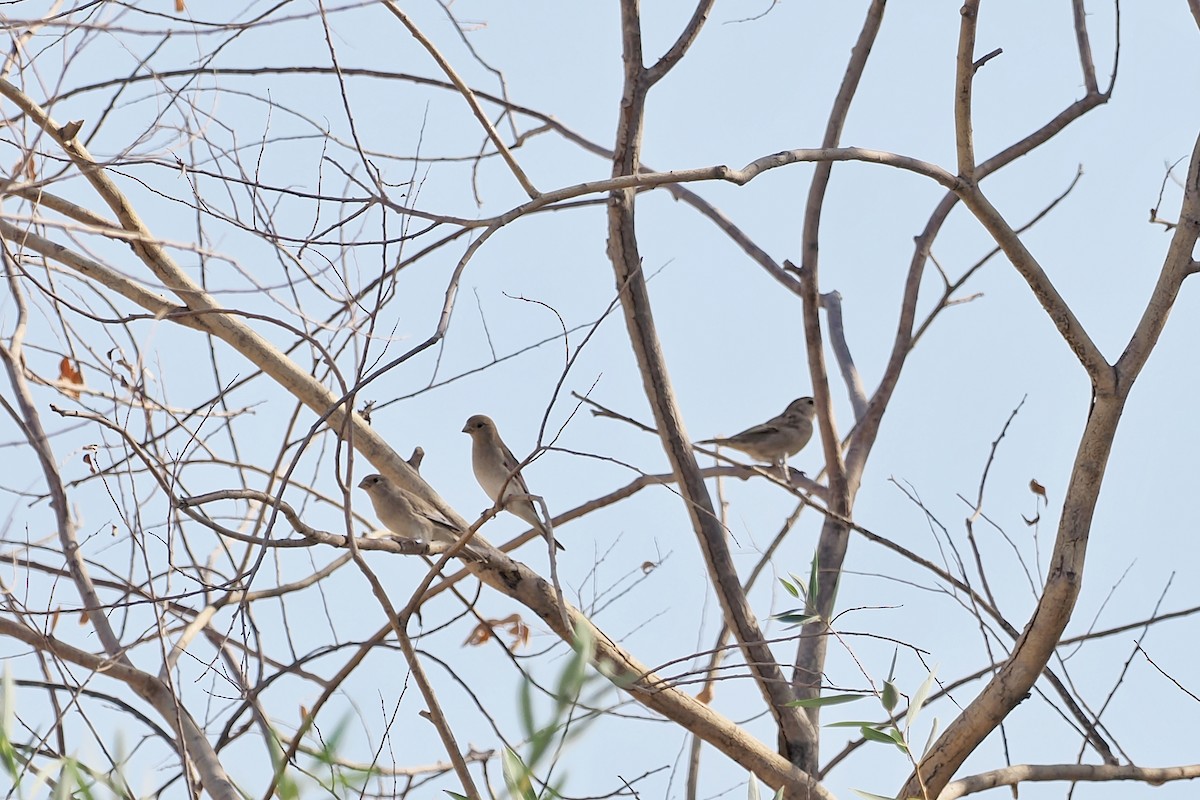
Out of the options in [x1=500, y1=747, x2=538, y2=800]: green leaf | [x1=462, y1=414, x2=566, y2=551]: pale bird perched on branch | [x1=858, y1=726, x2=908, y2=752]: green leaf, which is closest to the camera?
[x1=500, y1=747, x2=538, y2=800]: green leaf

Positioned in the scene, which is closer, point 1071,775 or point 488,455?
point 1071,775

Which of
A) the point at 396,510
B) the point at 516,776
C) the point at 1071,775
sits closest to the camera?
the point at 516,776

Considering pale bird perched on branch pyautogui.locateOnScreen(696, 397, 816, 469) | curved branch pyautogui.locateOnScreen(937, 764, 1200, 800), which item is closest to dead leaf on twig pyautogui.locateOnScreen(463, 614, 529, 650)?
curved branch pyautogui.locateOnScreen(937, 764, 1200, 800)

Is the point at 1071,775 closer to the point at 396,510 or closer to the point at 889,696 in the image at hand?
the point at 889,696

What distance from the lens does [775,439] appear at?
8.41m

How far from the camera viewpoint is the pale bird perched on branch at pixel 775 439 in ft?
27.5

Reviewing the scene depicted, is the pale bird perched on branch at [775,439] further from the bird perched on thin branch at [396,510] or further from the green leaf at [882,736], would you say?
the green leaf at [882,736]

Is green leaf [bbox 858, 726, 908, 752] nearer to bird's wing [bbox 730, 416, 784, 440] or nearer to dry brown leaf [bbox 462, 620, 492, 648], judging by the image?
dry brown leaf [bbox 462, 620, 492, 648]

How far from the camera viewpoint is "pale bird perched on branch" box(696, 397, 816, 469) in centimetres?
839

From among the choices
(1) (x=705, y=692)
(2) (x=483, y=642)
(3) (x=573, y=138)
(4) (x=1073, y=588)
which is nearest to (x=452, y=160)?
(3) (x=573, y=138)

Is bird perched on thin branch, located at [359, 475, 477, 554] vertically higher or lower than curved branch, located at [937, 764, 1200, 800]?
higher

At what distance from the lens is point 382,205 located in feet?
11.1

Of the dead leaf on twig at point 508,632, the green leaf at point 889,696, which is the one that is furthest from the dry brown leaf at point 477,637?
the green leaf at point 889,696

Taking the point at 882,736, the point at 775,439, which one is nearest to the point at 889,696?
the point at 882,736
